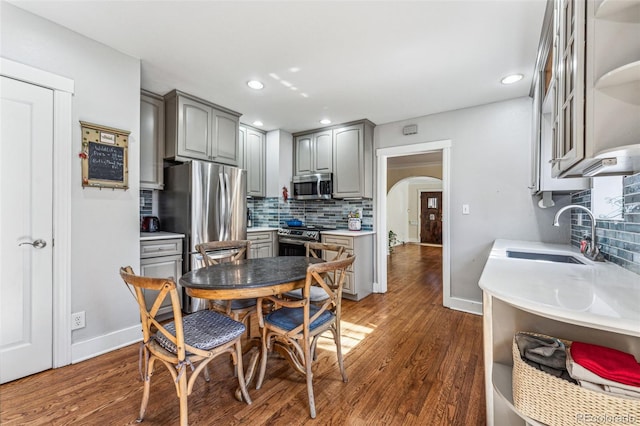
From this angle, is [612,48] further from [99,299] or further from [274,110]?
[99,299]

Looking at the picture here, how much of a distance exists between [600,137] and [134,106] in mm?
3096

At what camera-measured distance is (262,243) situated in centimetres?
392

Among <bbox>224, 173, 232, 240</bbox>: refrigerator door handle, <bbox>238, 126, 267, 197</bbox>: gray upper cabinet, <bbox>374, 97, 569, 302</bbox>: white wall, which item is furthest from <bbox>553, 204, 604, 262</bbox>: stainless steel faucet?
<bbox>238, 126, 267, 197</bbox>: gray upper cabinet

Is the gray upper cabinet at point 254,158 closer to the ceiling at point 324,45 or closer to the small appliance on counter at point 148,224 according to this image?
the ceiling at point 324,45

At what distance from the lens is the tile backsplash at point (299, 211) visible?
4387 mm

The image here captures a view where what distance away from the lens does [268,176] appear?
4.44m

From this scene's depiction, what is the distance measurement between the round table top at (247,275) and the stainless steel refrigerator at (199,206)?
1117 millimetres

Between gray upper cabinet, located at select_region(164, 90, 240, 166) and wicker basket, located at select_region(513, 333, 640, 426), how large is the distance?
329 cm

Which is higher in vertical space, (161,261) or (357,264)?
(161,261)

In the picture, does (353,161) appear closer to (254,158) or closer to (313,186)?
(313,186)

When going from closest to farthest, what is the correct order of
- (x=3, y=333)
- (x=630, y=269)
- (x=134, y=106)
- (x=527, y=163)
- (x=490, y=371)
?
(x=490, y=371) < (x=630, y=269) < (x=3, y=333) < (x=134, y=106) < (x=527, y=163)

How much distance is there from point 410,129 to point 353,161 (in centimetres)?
87

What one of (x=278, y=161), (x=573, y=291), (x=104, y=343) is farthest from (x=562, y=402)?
(x=278, y=161)

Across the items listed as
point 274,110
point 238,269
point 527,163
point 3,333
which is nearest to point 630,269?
point 527,163
